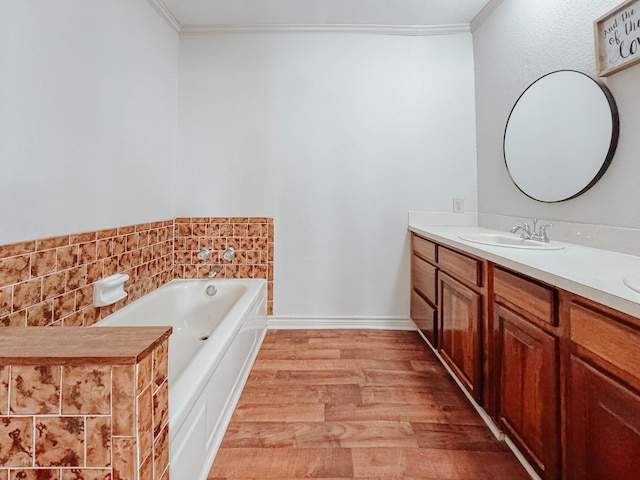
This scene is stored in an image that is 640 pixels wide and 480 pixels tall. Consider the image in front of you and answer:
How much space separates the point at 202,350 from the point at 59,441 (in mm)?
626

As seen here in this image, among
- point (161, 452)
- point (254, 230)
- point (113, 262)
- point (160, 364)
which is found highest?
point (254, 230)

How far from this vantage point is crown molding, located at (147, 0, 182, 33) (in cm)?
216

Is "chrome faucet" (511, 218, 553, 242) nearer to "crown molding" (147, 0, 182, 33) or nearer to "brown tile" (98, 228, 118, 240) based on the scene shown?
"brown tile" (98, 228, 118, 240)

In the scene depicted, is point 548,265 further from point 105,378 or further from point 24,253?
point 24,253

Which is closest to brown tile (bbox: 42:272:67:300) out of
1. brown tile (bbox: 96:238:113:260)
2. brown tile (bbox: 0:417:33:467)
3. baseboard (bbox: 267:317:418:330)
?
brown tile (bbox: 96:238:113:260)

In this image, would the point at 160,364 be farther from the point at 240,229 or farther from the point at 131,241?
the point at 240,229

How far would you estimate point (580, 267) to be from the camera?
1.05m

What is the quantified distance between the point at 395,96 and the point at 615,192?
1.65m

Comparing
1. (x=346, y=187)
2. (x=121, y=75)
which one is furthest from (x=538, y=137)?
(x=121, y=75)

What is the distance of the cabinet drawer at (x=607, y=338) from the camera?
72 centimetres

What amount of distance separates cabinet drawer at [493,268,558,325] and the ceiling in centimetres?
206

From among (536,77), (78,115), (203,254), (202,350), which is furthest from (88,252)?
(536,77)

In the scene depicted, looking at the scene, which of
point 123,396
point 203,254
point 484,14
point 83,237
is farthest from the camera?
point 203,254

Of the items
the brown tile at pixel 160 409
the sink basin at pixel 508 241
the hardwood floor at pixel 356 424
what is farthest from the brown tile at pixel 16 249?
the sink basin at pixel 508 241
